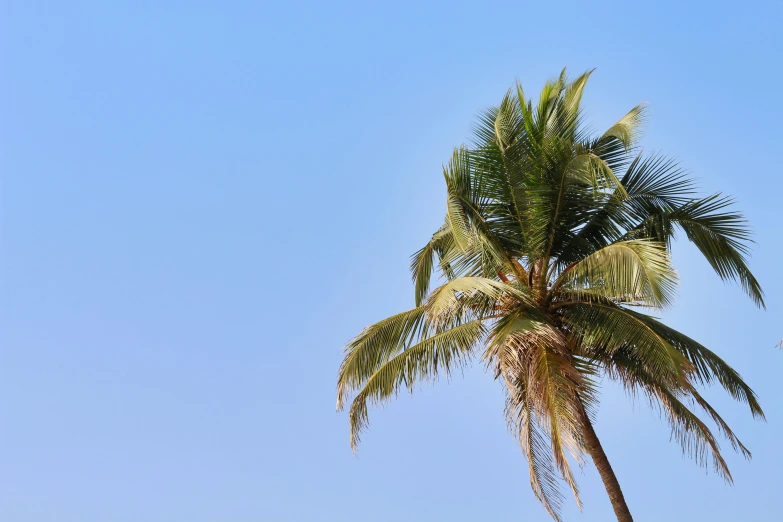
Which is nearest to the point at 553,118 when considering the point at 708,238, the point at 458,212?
the point at 458,212

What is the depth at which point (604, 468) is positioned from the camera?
40.7 ft

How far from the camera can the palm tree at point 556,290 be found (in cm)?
1180

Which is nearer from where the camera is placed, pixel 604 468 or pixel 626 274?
pixel 626 274

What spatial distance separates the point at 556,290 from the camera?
41.9 ft

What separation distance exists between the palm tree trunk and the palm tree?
0.05 ft

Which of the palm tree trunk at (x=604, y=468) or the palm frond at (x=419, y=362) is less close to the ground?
the palm frond at (x=419, y=362)

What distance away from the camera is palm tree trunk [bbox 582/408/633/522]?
40.3ft

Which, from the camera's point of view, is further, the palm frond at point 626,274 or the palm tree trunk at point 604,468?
the palm tree trunk at point 604,468

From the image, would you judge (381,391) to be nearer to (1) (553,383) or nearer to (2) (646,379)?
(1) (553,383)

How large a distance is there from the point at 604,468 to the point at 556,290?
8.20 ft

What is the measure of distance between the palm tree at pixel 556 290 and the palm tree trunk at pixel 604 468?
Result: 1cm

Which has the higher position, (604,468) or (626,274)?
(626,274)

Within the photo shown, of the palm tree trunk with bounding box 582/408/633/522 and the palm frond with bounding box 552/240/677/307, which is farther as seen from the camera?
the palm tree trunk with bounding box 582/408/633/522

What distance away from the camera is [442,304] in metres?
11.0
